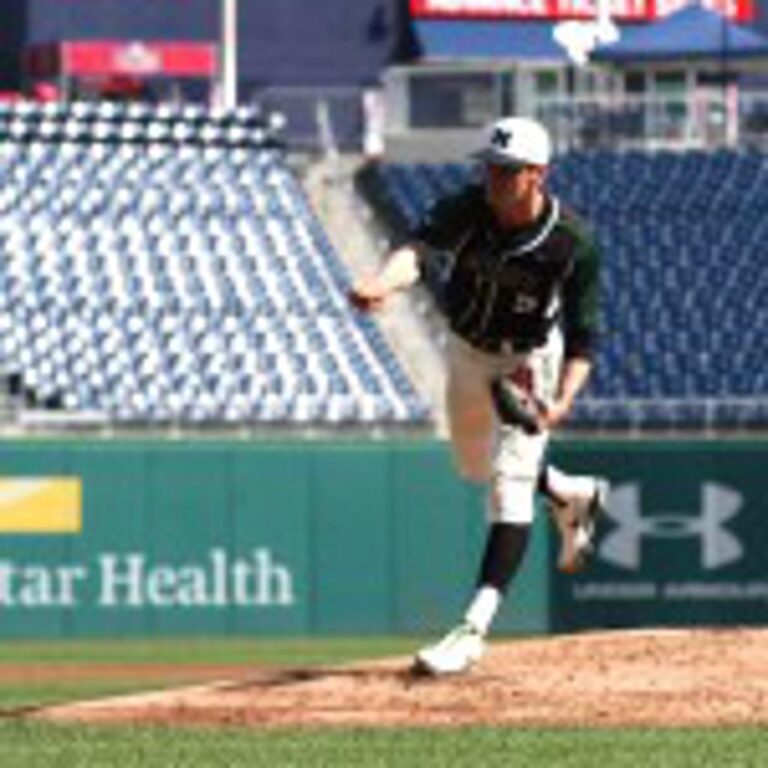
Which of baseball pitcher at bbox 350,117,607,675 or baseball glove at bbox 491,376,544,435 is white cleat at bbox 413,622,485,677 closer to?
baseball pitcher at bbox 350,117,607,675

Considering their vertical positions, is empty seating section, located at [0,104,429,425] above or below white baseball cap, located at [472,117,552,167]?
below

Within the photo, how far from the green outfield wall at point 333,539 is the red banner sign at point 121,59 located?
10930 mm

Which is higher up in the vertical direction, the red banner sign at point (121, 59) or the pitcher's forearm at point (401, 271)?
the red banner sign at point (121, 59)

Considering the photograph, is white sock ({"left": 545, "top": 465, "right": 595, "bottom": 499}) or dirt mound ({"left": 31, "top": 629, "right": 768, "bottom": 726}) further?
white sock ({"left": 545, "top": 465, "right": 595, "bottom": 499})

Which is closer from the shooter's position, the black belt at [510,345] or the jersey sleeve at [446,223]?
the jersey sleeve at [446,223]

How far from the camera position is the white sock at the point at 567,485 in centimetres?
1097

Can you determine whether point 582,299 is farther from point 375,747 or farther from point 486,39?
point 486,39

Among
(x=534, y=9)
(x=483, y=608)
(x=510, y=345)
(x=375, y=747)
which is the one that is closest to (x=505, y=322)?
(x=510, y=345)

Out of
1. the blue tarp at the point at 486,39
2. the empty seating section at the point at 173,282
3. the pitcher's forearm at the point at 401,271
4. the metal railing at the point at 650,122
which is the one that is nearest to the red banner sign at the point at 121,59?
the blue tarp at the point at 486,39

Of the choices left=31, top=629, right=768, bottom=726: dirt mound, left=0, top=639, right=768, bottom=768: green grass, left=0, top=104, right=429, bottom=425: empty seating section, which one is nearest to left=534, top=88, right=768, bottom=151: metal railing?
left=0, top=104, right=429, bottom=425: empty seating section

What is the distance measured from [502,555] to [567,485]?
1.68 feet

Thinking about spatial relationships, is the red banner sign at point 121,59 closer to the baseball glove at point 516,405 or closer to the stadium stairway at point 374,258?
the stadium stairway at point 374,258

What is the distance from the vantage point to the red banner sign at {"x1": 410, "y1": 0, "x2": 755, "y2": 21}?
3447 cm

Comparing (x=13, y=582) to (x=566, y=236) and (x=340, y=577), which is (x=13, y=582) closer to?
(x=340, y=577)
